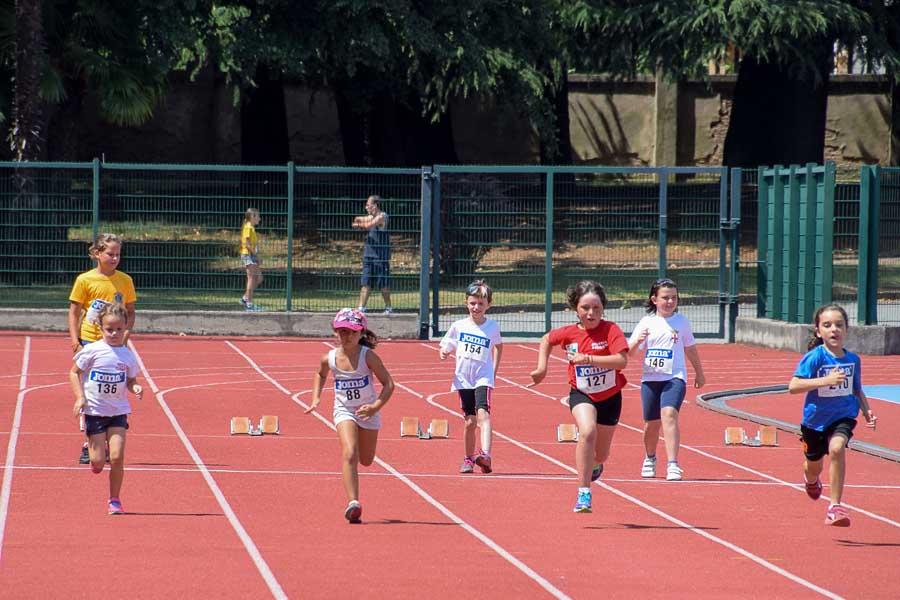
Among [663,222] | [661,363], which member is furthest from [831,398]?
[663,222]

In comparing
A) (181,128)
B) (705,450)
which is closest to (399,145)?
(181,128)

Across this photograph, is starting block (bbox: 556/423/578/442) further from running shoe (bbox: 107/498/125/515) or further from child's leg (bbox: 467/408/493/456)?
running shoe (bbox: 107/498/125/515)

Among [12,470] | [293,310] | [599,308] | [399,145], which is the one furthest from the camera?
[399,145]

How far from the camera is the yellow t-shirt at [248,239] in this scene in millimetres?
23297

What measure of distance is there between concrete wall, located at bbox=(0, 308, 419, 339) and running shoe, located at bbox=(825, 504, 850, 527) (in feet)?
45.7

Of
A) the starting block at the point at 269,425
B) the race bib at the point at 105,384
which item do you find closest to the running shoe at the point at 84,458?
the race bib at the point at 105,384

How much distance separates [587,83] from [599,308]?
34.5 m

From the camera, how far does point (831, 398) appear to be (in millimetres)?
10273

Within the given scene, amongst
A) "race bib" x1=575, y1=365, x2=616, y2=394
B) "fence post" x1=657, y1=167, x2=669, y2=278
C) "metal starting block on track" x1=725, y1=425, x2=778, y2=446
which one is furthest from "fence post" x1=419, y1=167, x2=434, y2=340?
"race bib" x1=575, y1=365, x2=616, y2=394

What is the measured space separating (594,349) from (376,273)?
42.9 ft

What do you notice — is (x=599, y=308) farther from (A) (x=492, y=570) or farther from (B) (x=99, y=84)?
(B) (x=99, y=84)

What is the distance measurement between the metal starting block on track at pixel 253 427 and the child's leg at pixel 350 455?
4008 millimetres

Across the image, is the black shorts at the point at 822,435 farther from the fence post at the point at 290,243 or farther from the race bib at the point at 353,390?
the fence post at the point at 290,243

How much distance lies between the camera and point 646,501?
11.2 meters
